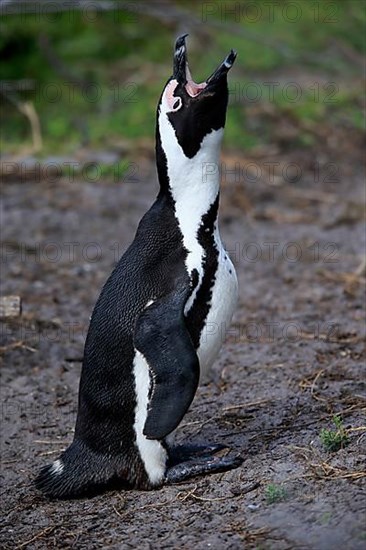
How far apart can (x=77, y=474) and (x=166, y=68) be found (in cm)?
755

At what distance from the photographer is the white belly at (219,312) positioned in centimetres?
356

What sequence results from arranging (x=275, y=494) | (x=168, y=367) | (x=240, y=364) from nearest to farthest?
1. (x=275, y=494)
2. (x=168, y=367)
3. (x=240, y=364)

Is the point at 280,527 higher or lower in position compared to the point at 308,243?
higher

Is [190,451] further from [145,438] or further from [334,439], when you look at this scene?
[334,439]

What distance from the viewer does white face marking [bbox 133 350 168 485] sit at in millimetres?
3539

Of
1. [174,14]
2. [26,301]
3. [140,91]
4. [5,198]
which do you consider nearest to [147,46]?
[140,91]

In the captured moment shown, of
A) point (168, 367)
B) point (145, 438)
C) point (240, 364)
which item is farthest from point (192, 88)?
point (240, 364)

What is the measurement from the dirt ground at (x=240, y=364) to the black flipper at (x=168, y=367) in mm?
279

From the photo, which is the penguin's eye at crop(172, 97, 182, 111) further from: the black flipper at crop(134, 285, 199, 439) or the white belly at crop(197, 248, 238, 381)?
the black flipper at crop(134, 285, 199, 439)

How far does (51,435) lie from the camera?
4422 mm

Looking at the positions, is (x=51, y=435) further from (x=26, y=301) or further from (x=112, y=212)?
(x=112, y=212)

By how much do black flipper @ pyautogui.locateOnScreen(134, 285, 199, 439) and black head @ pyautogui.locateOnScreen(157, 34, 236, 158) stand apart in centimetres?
59

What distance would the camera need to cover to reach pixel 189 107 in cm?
358

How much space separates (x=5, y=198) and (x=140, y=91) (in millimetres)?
2859
